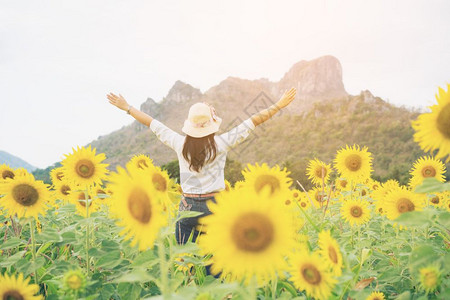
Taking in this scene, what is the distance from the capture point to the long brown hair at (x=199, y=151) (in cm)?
384

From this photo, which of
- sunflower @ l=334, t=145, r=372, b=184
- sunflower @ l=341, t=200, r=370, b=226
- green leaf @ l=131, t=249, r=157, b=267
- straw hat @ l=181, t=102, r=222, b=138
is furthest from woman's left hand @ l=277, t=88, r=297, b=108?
green leaf @ l=131, t=249, r=157, b=267

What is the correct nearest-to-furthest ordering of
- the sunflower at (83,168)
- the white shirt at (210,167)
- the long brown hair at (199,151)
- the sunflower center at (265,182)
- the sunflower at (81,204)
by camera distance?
1. the sunflower center at (265,182)
2. the sunflower at (83,168)
3. the sunflower at (81,204)
4. the long brown hair at (199,151)
5. the white shirt at (210,167)

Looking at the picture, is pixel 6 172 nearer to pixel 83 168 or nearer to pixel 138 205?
pixel 83 168

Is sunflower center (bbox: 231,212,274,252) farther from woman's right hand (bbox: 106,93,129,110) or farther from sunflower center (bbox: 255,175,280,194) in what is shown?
woman's right hand (bbox: 106,93,129,110)

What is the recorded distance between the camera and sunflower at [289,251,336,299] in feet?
5.27

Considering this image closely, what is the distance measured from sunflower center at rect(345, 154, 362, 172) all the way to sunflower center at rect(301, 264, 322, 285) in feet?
10.4

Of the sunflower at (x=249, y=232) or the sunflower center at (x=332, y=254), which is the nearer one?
the sunflower at (x=249, y=232)

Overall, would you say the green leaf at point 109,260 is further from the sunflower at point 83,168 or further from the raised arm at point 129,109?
the raised arm at point 129,109

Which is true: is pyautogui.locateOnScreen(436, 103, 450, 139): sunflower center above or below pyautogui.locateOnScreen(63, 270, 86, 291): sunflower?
above

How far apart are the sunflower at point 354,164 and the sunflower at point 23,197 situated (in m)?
3.60

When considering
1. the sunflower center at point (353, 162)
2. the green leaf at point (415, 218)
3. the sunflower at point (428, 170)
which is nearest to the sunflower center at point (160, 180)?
the green leaf at point (415, 218)

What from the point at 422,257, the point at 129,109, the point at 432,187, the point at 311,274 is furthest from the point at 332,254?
the point at 129,109

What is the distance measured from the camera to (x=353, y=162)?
4.50 m

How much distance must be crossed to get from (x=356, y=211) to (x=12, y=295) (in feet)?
11.5
